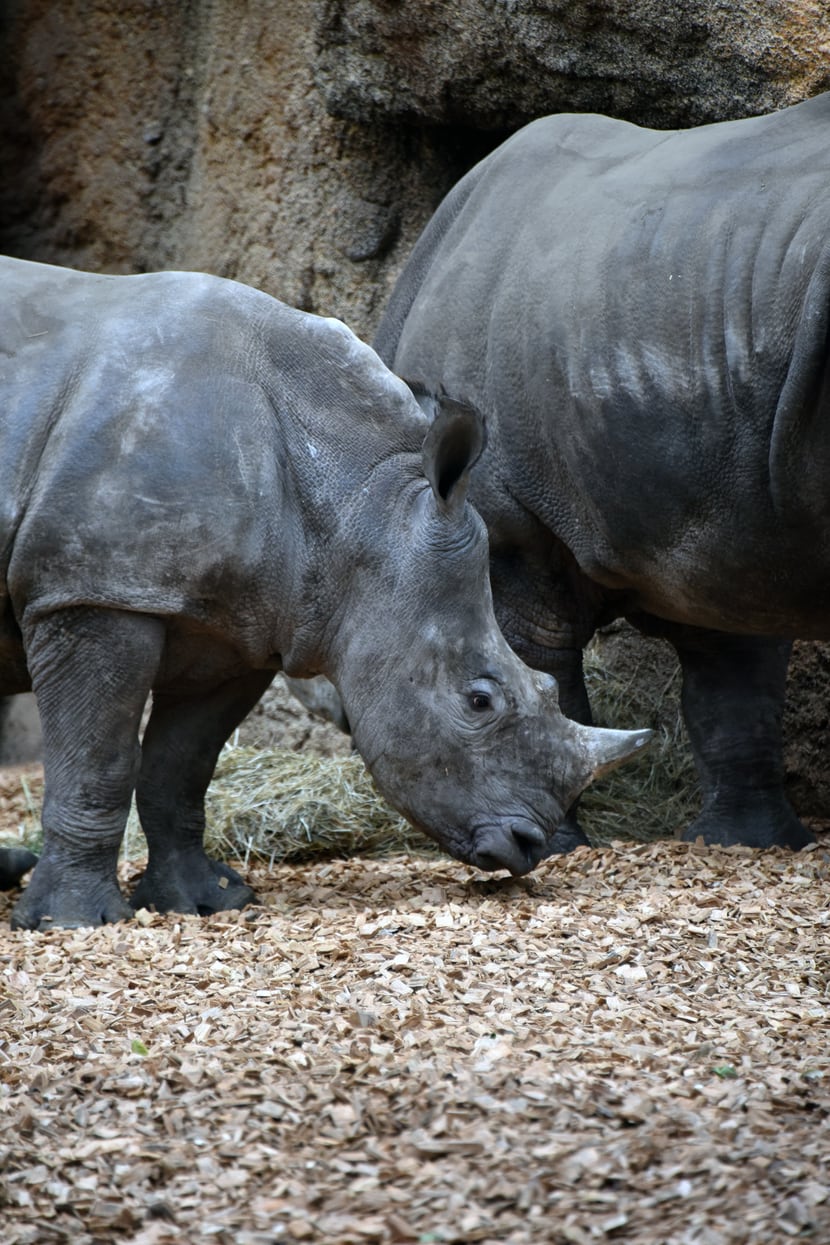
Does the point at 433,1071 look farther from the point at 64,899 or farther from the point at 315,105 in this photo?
the point at 315,105

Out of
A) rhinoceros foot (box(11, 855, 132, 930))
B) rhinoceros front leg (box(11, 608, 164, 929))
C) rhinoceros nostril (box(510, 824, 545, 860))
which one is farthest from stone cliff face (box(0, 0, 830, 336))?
rhinoceros foot (box(11, 855, 132, 930))

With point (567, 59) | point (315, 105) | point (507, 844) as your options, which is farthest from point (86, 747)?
point (315, 105)

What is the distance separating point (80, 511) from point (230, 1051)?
5.71 feet

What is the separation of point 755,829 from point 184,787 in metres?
Result: 2.03

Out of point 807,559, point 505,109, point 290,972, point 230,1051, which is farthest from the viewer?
point 505,109

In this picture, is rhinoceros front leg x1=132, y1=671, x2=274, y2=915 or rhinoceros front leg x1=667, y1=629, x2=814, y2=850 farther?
rhinoceros front leg x1=667, y1=629, x2=814, y2=850

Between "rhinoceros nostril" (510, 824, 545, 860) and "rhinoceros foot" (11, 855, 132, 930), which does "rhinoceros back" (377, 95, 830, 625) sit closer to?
"rhinoceros nostril" (510, 824, 545, 860)

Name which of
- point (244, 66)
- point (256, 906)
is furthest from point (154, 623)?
point (244, 66)

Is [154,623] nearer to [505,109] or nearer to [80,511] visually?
[80,511]

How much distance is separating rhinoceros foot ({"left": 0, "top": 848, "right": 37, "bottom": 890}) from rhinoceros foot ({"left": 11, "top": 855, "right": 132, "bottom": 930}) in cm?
80

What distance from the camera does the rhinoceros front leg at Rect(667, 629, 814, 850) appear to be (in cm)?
625

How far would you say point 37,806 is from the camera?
7836 millimetres

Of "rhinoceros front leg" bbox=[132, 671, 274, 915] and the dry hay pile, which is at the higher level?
the dry hay pile

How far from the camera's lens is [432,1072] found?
348 centimetres
